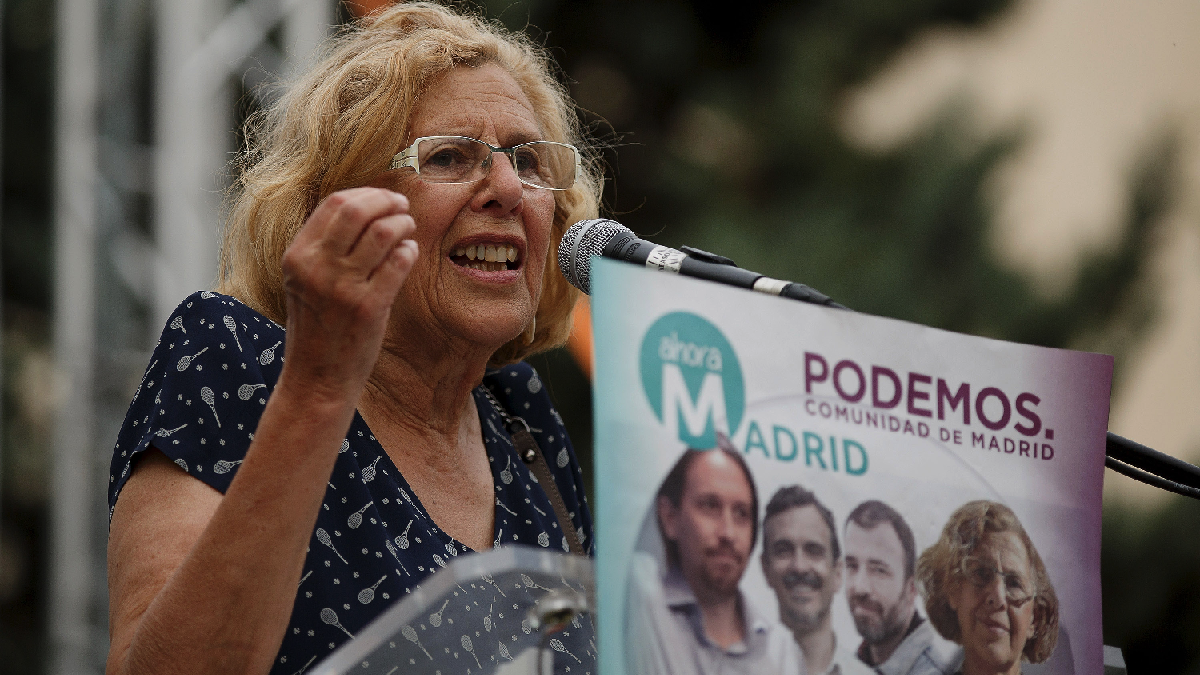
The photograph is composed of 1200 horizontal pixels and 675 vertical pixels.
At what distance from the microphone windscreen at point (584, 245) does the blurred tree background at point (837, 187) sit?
409 cm

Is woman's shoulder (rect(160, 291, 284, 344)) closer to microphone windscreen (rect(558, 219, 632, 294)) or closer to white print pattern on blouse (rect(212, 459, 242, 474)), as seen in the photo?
white print pattern on blouse (rect(212, 459, 242, 474))

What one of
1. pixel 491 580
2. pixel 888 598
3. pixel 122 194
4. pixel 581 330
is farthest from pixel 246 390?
pixel 122 194

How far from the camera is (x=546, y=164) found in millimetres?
1986

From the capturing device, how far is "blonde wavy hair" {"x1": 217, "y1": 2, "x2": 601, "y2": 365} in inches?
73.2

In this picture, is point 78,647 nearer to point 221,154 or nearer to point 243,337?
point 221,154

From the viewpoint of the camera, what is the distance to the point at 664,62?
7746mm

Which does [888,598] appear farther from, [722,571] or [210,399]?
[210,399]

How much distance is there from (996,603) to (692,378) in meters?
0.39

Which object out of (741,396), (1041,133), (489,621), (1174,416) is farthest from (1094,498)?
(1041,133)

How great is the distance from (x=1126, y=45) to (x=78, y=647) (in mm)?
6196

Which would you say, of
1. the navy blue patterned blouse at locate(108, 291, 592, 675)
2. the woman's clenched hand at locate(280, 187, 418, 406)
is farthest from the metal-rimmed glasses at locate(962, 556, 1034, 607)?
the navy blue patterned blouse at locate(108, 291, 592, 675)

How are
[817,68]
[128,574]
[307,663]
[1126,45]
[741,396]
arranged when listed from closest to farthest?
[741,396], [128,574], [307,663], [1126,45], [817,68]

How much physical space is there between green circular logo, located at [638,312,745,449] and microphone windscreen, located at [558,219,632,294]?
0.43 metres

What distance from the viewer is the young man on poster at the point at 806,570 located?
0.96 m
